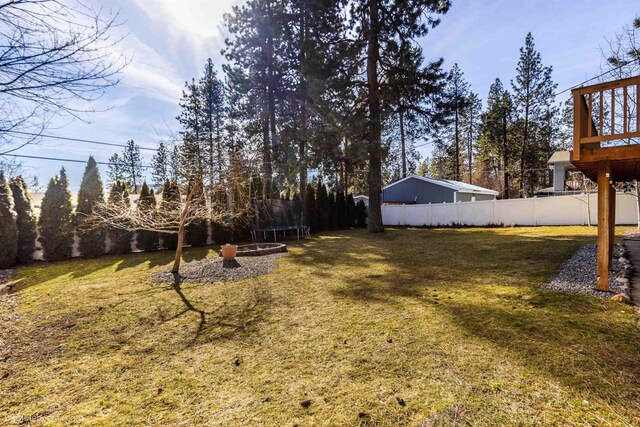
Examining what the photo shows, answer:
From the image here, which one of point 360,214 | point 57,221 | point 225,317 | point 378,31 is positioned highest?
point 378,31

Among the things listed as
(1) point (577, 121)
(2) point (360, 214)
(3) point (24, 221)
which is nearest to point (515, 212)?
(2) point (360, 214)

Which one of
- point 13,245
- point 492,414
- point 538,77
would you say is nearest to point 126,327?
point 492,414

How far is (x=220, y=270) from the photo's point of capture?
21.9ft

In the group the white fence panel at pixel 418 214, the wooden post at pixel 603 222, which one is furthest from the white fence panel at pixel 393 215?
the wooden post at pixel 603 222

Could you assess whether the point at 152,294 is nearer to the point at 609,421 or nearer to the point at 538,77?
the point at 609,421

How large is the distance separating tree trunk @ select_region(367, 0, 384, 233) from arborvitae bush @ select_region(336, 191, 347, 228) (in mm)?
4673

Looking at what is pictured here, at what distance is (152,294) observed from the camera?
5027mm

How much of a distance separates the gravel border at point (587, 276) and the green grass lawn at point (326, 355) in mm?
260

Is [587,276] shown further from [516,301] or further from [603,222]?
[516,301]

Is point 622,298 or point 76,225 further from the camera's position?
point 76,225

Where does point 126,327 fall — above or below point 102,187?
below

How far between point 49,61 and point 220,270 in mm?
5281

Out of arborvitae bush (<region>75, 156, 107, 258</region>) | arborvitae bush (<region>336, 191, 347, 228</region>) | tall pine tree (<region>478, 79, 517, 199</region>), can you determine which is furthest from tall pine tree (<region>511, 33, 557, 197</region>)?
arborvitae bush (<region>75, 156, 107, 258</region>)

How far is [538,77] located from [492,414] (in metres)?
25.7
